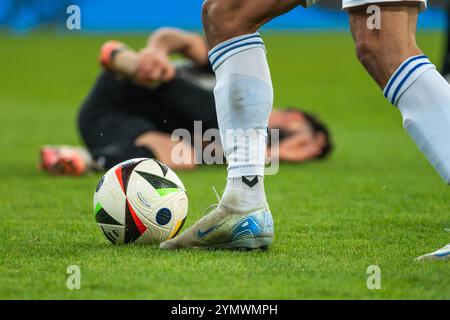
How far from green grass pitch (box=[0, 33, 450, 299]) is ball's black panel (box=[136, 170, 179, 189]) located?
0.29 metres

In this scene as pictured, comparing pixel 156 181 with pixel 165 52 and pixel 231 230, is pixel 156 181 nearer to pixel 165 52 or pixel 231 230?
pixel 231 230

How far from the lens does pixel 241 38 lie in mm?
3250

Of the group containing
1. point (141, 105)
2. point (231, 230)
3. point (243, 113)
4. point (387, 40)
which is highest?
point (387, 40)

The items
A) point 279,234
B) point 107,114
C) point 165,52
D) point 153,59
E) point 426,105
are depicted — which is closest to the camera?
point 426,105

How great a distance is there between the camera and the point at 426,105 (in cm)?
277

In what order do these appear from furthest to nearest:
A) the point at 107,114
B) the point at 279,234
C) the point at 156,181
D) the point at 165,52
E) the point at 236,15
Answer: the point at 165,52, the point at 107,114, the point at 279,234, the point at 156,181, the point at 236,15

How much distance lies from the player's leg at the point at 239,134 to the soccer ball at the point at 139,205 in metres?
0.21

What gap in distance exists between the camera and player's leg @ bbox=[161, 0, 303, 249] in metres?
3.25

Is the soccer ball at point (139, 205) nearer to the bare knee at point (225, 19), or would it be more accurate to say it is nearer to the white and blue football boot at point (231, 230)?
the white and blue football boot at point (231, 230)

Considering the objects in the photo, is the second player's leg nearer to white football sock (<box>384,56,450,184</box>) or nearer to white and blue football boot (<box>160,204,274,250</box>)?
white football sock (<box>384,56,450,184</box>)

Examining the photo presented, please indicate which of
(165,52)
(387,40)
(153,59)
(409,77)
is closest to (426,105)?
(409,77)

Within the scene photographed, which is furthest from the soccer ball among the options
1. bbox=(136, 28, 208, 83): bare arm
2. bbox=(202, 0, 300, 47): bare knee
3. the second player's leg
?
bbox=(136, 28, 208, 83): bare arm

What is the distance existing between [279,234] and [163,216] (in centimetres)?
55
